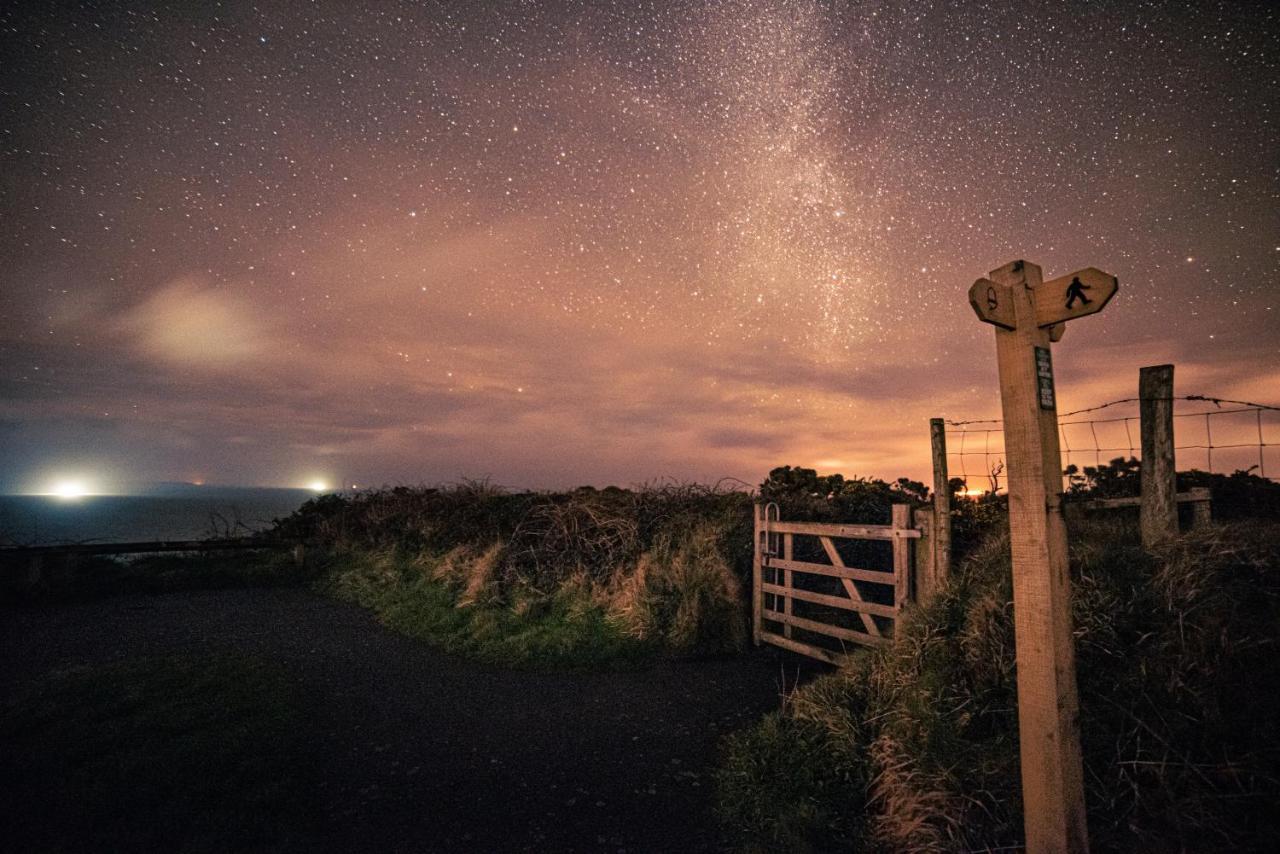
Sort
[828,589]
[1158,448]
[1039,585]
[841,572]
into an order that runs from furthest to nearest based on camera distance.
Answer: [828,589] → [841,572] → [1158,448] → [1039,585]

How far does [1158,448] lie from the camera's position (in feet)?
17.7

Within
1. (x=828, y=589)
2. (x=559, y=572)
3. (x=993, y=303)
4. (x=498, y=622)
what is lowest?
(x=498, y=622)

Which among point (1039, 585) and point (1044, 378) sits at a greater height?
point (1044, 378)

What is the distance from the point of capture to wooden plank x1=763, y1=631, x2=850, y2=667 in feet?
23.2

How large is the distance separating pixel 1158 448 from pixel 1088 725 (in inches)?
137

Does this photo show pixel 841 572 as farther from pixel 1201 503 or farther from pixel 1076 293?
pixel 1201 503

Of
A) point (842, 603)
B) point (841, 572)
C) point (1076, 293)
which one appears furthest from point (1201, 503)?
point (1076, 293)

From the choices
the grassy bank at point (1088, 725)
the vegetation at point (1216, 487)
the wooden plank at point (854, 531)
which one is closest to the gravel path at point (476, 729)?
the grassy bank at point (1088, 725)

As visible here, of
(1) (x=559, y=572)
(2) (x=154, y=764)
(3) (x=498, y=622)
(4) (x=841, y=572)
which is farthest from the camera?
(1) (x=559, y=572)

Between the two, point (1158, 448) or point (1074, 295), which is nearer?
point (1074, 295)

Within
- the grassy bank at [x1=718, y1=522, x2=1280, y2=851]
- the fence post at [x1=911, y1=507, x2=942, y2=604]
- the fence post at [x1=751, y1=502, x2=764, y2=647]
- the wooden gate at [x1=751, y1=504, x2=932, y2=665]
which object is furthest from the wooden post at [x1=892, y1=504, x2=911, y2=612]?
the fence post at [x1=751, y1=502, x2=764, y2=647]

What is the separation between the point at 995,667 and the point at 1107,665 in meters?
0.67

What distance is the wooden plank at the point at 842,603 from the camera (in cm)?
673

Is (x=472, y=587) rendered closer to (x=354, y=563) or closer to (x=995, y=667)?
(x=354, y=563)
